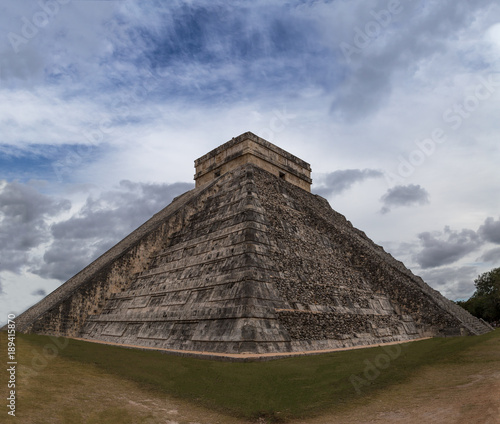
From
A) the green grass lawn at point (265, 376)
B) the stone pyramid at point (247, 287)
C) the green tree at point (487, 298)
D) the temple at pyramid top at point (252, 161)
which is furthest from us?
the green tree at point (487, 298)

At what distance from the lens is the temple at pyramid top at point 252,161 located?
1739cm

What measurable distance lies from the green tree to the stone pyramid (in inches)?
613

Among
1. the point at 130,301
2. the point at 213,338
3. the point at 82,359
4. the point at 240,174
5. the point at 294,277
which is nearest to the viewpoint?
the point at 82,359

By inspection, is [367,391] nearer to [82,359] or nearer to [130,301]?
[82,359]

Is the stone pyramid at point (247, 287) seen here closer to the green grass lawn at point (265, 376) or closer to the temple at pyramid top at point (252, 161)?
the temple at pyramid top at point (252, 161)

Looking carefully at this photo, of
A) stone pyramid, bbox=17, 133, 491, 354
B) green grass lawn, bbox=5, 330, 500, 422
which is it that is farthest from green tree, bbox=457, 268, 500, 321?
green grass lawn, bbox=5, 330, 500, 422

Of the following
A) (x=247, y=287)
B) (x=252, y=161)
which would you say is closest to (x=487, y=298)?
(x=252, y=161)

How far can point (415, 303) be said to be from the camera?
1443 cm

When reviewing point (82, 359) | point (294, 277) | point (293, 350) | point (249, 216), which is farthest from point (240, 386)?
point (249, 216)

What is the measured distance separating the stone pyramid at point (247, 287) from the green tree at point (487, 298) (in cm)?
1558

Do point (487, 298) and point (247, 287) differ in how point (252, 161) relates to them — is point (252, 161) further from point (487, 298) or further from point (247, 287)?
point (487, 298)

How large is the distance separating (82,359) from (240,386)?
344 centimetres

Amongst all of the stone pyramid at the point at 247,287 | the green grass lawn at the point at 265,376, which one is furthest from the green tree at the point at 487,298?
the green grass lawn at the point at 265,376

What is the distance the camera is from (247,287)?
30.1 ft
